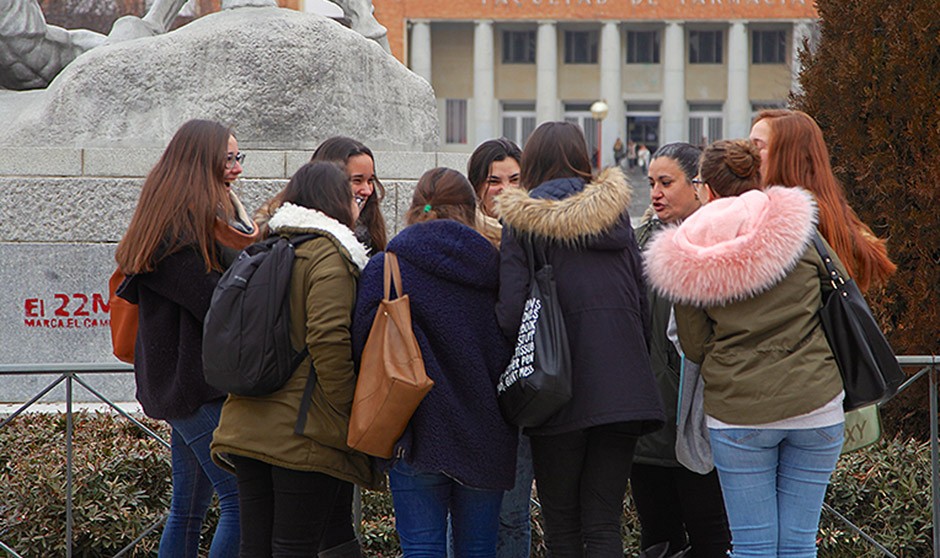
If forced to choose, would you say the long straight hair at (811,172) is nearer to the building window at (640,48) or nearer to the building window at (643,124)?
the building window at (643,124)

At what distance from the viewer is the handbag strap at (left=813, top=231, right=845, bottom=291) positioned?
11.7 ft

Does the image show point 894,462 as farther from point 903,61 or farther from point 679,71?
point 679,71

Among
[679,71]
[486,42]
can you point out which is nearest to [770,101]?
[679,71]

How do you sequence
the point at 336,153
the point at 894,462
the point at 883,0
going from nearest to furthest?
the point at 336,153 → the point at 894,462 → the point at 883,0

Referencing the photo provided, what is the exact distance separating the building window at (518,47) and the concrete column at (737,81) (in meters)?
9.80

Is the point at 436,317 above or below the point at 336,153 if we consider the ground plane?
below

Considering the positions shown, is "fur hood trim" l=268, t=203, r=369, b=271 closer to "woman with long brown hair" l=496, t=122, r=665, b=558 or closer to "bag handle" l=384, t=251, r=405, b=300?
"bag handle" l=384, t=251, r=405, b=300

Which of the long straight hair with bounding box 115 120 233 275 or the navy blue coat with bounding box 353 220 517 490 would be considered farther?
the long straight hair with bounding box 115 120 233 275

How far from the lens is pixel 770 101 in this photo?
194ft

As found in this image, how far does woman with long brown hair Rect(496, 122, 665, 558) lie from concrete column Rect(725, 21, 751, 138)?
5699cm

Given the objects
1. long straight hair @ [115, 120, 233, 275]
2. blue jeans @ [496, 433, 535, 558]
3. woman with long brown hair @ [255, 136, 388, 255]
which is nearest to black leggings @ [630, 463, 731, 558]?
blue jeans @ [496, 433, 535, 558]

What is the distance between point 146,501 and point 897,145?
3.92 m

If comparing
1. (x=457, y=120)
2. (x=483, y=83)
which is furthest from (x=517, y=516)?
(x=457, y=120)

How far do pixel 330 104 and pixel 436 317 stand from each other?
396 cm
